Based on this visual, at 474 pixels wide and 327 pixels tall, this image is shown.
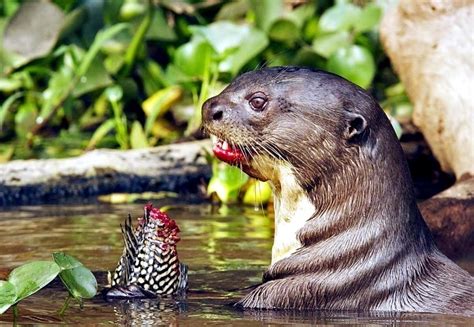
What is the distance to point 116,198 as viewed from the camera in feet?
23.7

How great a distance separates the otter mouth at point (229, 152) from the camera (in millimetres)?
4348

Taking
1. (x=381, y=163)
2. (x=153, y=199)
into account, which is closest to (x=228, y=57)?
(x=153, y=199)

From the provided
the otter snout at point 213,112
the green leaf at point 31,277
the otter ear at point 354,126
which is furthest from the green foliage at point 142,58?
the green leaf at point 31,277

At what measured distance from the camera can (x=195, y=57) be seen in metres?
8.22

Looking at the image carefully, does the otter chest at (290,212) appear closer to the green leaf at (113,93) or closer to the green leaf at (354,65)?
the green leaf at (354,65)

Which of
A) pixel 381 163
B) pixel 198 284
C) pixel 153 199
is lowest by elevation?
pixel 153 199

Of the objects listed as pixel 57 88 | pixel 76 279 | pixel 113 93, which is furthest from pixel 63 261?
pixel 57 88

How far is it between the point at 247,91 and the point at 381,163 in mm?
513

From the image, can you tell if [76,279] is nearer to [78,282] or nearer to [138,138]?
[78,282]

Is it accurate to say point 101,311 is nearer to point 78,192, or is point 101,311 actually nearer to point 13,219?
point 13,219

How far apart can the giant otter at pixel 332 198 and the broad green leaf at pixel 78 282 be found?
0.53 meters

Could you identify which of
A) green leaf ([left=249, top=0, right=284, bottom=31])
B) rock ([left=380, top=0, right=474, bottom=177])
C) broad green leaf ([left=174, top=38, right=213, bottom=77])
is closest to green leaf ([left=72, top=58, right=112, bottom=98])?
broad green leaf ([left=174, top=38, right=213, bottom=77])

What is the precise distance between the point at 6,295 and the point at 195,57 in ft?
14.6

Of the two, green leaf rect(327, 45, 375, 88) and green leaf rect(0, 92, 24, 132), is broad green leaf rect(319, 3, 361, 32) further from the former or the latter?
green leaf rect(0, 92, 24, 132)
